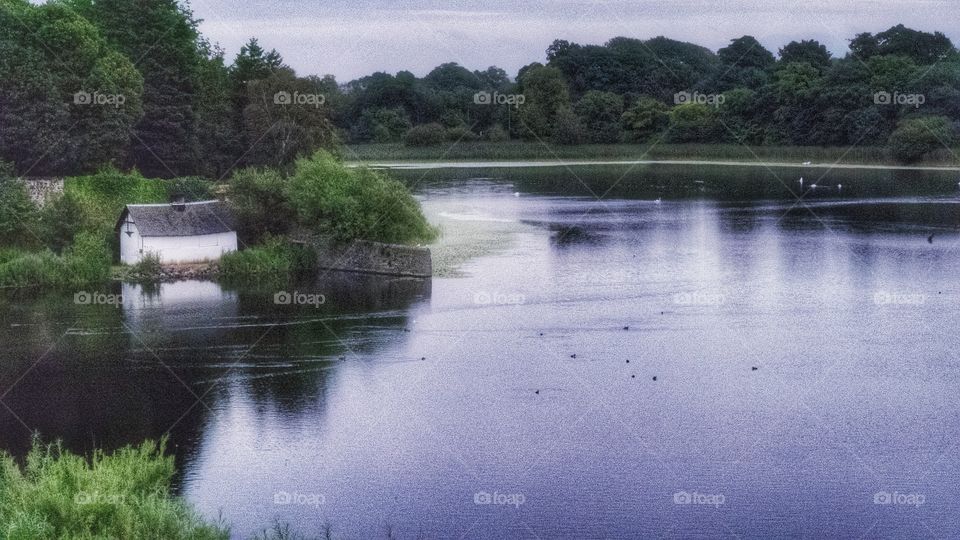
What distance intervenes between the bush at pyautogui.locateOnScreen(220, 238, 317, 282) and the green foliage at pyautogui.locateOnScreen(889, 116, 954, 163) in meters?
58.9

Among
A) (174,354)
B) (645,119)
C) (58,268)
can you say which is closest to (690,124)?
(645,119)

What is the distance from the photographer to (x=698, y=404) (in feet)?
93.0

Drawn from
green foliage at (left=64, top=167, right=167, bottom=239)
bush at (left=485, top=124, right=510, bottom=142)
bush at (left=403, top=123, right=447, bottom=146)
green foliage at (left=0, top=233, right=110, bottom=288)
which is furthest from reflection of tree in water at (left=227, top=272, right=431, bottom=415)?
bush at (left=485, top=124, right=510, bottom=142)

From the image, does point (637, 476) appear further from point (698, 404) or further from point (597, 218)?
point (597, 218)

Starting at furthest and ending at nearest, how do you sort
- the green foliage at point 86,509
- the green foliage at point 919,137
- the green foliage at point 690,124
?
the green foliage at point 690,124, the green foliage at point 919,137, the green foliage at point 86,509

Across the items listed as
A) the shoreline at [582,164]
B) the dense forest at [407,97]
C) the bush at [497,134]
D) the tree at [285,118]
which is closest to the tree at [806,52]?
the dense forest at [407,97]

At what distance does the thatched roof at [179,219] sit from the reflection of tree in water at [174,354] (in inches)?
102

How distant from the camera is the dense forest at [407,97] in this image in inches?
2085

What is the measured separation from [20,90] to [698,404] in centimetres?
3320

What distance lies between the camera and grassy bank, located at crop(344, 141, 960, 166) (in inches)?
3910

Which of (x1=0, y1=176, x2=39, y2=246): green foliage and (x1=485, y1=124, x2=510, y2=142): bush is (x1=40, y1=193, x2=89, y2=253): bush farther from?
(x1=485, y1=124, x2=510, y2=142): bush

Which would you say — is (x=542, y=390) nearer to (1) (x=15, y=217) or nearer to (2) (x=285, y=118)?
(1) (x=15, y=217)

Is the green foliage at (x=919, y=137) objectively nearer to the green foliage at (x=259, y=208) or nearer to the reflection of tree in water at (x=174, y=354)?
the green foliage at (x=259, y=208)

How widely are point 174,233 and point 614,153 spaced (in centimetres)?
7277
